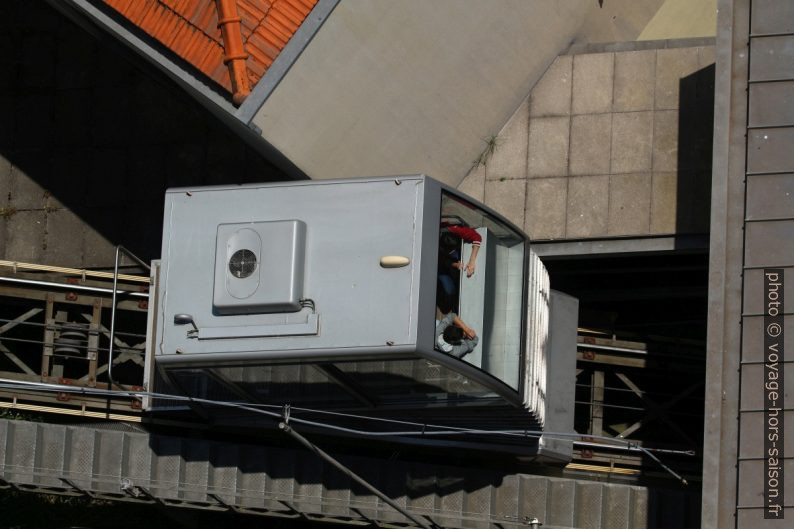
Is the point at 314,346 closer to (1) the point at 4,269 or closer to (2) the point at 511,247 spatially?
(2) the point at 511,247

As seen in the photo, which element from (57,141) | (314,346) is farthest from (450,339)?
(57,141)

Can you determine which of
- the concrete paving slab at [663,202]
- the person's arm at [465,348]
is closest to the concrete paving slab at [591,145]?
the concrete paving slab at [663,202]

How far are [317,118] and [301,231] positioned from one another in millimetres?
2567

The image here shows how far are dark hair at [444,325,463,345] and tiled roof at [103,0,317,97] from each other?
464 centimetres

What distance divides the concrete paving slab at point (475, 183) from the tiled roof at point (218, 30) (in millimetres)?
4778

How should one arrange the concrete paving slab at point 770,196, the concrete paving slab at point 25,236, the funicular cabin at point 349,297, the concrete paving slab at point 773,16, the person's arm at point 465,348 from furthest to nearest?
1. the concrete paving slab at point 25,236
2. the concrete paving slab at point 773,16
3. the concrete paving slab at point 770,196
4. the person's arm at point 465,348
5. the funicular cabin at point 349,297

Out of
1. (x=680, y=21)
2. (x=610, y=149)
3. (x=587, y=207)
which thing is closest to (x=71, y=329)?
(x=587, y=207)

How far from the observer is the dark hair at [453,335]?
19.6m

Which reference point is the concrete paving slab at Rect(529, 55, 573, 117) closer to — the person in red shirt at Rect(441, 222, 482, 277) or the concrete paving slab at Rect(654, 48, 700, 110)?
the concrete paving slab at Rect(654, 48, 700, 110)

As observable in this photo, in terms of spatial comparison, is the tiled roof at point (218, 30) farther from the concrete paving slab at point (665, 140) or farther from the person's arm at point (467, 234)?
the concrete paving slab at point (665, 140)

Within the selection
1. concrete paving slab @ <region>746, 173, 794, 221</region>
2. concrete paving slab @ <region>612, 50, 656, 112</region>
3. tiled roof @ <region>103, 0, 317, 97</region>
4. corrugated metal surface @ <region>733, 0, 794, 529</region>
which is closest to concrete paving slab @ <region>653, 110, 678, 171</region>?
concrete paving slab @ <region>612, 50, 656, 112</region>

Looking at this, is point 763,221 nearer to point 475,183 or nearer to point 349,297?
point 475,183

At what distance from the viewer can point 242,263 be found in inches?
775

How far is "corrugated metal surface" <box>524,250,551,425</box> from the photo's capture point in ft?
70.7
